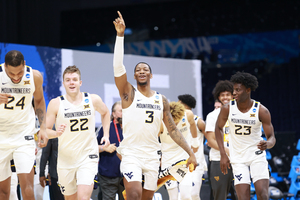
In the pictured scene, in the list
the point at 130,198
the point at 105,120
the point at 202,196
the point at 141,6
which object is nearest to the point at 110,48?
the point at 141,6

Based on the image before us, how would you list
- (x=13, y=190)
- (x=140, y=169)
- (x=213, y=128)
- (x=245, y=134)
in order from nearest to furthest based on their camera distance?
(x=140, y=169) → (x=245, y=134) → (x=13, y=190) → (x=213, y=128)

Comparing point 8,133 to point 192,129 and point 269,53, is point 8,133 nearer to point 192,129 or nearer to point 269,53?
point 192,129

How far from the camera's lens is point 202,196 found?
9031mm

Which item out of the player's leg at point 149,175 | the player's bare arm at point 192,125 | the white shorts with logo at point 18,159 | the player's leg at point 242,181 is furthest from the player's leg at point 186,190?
the white shorts with logo at point 18,159

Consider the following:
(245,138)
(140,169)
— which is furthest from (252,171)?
(140,169)

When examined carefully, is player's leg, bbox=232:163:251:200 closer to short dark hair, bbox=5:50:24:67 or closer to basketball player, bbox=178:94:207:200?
basketball player, bbox=178:94:207:200

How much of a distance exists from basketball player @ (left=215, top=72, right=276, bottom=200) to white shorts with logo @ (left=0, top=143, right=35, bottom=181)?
2.79 m

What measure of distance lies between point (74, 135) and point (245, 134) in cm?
254

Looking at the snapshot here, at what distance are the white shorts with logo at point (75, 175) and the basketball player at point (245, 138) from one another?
1.97 m

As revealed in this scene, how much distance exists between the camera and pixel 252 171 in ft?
17.6

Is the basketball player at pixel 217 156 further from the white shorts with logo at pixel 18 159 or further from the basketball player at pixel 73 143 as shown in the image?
the white shorts with logo at pixel 18 159

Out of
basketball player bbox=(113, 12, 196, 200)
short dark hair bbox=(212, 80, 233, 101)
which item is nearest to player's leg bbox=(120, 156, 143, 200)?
basketball player bbox=(113, 12, 196, 200)

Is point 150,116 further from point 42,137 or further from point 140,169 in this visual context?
point 42,137

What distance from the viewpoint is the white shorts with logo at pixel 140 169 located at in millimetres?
4571
